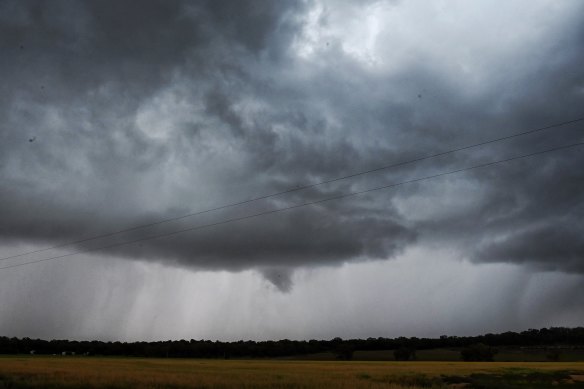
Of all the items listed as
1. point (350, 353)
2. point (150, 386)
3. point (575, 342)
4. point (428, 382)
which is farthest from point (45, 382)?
point (575, 342)

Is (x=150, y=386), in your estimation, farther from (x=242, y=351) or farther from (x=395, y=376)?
(x=242, y=351)

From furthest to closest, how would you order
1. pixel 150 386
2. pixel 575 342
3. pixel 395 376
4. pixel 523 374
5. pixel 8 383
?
pixel 575 342 → pixel 523 374 → pixel 395 376 → pixel 8 383 → pixel 150 386

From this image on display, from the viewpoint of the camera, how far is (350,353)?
543 feet

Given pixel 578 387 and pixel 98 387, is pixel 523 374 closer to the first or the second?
pixel 578 387

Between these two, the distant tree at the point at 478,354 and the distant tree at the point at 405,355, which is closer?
the distant tree at the point at 478,354

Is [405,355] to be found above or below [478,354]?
below

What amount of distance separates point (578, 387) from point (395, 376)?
1997 cm

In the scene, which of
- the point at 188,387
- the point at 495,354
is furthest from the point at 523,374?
the point at 495,354

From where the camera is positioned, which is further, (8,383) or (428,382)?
(428,382)

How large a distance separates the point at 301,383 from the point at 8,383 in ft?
86.7

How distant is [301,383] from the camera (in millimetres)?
46750

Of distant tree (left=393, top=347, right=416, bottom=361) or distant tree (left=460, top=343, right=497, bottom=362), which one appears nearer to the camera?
distant tree (left=460, top=343, right=497, bottom=362)

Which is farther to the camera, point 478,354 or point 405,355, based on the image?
point 405,355

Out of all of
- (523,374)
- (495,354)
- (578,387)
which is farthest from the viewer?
(495,354)
